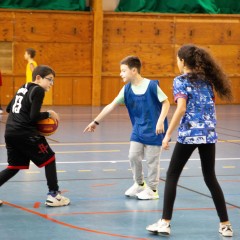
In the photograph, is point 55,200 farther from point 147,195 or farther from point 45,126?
point 147,195

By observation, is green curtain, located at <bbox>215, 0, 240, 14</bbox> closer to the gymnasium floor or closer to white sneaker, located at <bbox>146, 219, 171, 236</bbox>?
the gymnasium floor

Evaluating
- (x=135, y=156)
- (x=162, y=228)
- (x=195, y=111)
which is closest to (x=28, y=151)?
(x=135, y=156)

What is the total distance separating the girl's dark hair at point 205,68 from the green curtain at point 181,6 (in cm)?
1683

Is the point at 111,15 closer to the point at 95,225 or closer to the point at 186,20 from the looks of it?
the point at 186,20

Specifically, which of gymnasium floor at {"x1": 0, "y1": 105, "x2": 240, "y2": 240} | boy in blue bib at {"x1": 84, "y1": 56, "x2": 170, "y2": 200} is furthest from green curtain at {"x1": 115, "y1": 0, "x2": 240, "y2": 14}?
boy in blue bib at {"x1": 84, "y1": 56, "x2": 170, "y2": 200}

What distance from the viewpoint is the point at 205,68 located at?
570 centimetres

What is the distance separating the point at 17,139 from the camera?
6781 millimetres

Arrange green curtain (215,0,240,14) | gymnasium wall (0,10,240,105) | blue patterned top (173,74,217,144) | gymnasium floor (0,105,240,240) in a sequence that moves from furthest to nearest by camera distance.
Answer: green curtain (215,0,240,14)
gymnasium wall (0,10,240,105)
gymnasium floor (0,105,240,240)
blue patterned top (173,74,217,144)

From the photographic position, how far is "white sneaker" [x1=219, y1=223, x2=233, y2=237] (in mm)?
5723

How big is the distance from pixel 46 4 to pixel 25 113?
1529 centimetres

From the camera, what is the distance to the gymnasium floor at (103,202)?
19.3 ft

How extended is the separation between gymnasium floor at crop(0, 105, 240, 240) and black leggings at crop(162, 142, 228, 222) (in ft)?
0.83

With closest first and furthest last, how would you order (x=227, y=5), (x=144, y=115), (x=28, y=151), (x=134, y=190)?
(x=28, y=151), (x=144, y=115), (x=134, y=190), (x=227, y=5)

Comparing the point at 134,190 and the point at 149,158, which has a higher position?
the point at 149,158
